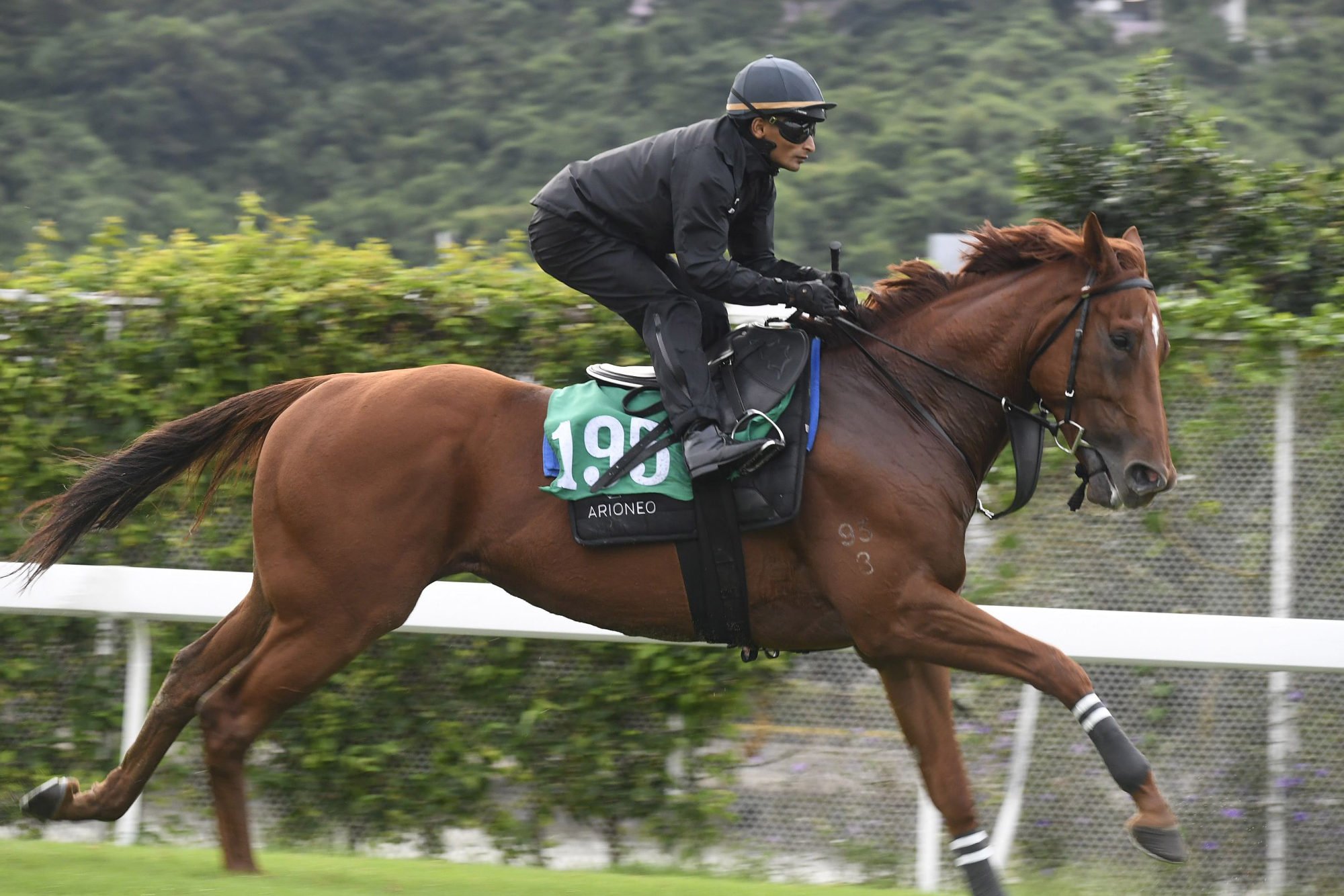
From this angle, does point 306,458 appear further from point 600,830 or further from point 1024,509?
point 1024,509

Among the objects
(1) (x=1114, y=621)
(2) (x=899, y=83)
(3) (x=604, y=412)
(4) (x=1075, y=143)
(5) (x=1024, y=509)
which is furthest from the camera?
(2) (x=899, y=83)

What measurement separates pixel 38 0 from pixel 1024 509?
16163 mm

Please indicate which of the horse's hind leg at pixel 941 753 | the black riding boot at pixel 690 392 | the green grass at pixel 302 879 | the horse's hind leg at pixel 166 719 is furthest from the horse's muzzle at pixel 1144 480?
the horse's hind leg at pixel 166 719

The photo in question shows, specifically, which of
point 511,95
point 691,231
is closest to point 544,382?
point 691,231

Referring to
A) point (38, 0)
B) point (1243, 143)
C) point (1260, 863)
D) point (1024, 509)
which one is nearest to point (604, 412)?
point (1024, 509)

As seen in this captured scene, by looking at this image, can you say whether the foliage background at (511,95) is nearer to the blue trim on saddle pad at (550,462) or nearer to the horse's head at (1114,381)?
the horse's head at (1114,381)

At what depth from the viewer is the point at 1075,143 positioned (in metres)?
7.07

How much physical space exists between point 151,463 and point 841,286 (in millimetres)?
2409

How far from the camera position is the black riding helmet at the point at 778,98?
14.7 feet

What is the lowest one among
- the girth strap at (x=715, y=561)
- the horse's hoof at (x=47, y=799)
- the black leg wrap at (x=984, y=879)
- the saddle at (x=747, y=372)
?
the black leg wrap at (x=984, y=879)

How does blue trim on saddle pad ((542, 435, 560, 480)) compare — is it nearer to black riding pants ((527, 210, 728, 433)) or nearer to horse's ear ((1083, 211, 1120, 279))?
black riding pants ((527, 210, 728, 433))

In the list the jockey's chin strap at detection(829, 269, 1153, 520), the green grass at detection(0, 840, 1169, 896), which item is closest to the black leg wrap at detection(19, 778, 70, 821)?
the green grass at detection(0, 840, 1169, 896)

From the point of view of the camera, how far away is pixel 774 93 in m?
4.48

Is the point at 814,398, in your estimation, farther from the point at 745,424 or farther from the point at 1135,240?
the point at 1135,240
